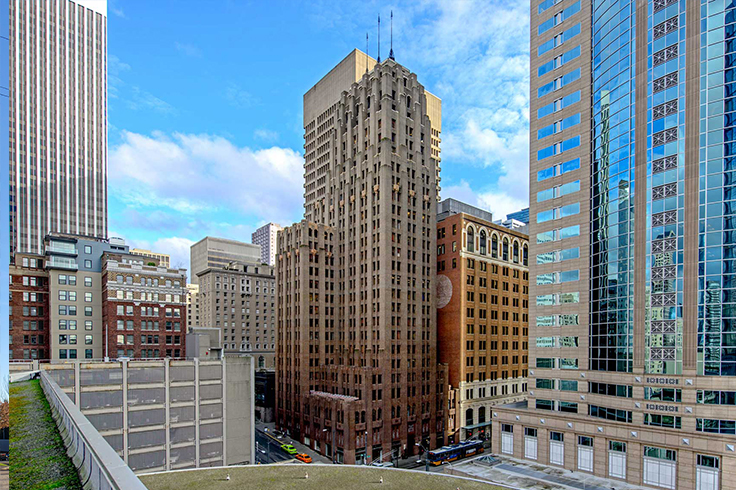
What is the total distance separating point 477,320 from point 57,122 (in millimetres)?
133925

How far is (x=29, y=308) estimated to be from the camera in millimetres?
75750

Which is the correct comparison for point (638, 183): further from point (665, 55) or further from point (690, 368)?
point (690, 368)

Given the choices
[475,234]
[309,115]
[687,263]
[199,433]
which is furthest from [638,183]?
[309,115]

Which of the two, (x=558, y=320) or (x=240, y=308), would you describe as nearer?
(x=558, y=320)

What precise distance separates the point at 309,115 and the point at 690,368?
378 ft

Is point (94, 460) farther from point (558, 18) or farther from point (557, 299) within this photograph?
point (558, 18)

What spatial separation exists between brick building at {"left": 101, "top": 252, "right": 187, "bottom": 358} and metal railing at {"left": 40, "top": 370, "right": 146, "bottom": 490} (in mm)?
68316

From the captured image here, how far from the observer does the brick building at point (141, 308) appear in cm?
7625

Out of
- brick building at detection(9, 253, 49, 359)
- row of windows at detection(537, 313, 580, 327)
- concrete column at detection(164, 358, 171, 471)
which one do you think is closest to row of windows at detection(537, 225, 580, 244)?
row of windows at detection(537, 313, 580, 327)

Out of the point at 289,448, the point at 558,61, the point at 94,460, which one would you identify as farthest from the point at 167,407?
the point at 558,61

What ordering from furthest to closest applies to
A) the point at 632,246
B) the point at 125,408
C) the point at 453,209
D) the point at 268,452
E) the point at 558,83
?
1. the point at 453,209
2. the point at 268,452
3. the point at 558,83
4. the point at 632,246
5. the point at 125,408

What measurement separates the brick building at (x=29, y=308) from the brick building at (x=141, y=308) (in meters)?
9.28

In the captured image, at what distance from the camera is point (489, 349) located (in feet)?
331

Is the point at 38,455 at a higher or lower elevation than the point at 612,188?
lower
